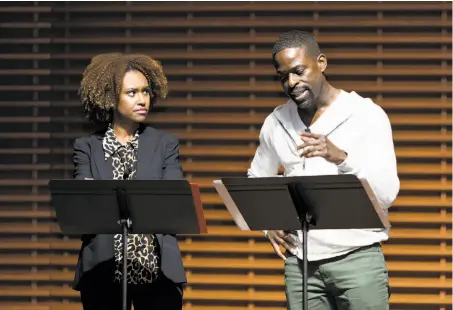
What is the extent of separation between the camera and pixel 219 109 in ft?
26.0

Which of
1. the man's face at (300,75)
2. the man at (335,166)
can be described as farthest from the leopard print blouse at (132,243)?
the man's face at (300,75)

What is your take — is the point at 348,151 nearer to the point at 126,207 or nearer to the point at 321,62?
the point at 321,62

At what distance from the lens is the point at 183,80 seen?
25.9ft

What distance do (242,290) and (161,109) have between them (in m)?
1.37

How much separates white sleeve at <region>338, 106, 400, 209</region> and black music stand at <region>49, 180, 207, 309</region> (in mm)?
695

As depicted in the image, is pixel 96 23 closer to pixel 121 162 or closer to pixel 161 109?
pixel 161 109

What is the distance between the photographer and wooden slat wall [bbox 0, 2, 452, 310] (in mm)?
7719

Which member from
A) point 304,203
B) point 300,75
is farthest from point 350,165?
point 300,75

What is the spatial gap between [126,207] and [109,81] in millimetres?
801

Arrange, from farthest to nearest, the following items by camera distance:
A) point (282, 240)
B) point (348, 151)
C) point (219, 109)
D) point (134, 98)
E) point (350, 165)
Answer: point (219, 109)
point (134, 98)
point (282, 240)
point (348, 151)
point (350, 165)

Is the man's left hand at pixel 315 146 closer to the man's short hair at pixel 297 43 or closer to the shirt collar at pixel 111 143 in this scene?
the man's short hair at pixel 297 43

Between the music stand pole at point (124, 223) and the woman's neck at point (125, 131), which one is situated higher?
the woman's neck at point (125, 131)

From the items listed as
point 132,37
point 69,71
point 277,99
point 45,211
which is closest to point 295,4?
point 277,99

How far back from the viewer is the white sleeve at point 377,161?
482 cm
